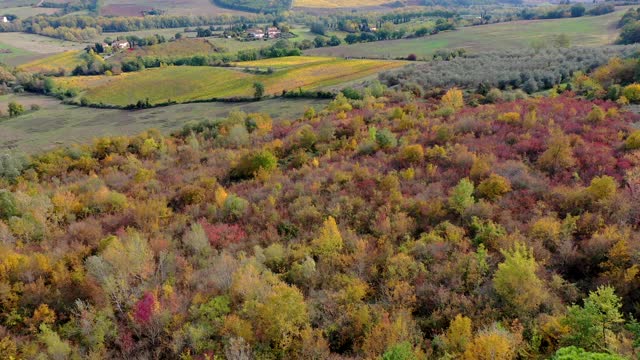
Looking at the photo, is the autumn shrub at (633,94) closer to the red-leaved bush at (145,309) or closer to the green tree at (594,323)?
the green tree at (594,323)

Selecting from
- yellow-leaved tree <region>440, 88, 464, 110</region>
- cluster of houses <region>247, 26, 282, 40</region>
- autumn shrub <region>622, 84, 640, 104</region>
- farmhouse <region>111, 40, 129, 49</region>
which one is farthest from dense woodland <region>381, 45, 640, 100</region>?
farmhouse <region>111, 40, 129, 49</region>

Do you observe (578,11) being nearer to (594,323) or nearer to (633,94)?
(633,94)

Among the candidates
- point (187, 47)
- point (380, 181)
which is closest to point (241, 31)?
point (187, 47)

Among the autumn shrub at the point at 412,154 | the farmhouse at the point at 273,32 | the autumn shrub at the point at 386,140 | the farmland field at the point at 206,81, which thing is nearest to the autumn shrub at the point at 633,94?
the autumn shrub at the point at 386,140

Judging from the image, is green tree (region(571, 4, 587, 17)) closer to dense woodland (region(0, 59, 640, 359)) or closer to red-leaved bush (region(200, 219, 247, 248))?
dense woodland (region(0, 59, 640, 359))

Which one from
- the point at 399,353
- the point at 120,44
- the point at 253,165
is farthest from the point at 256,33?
the point at 399,353
